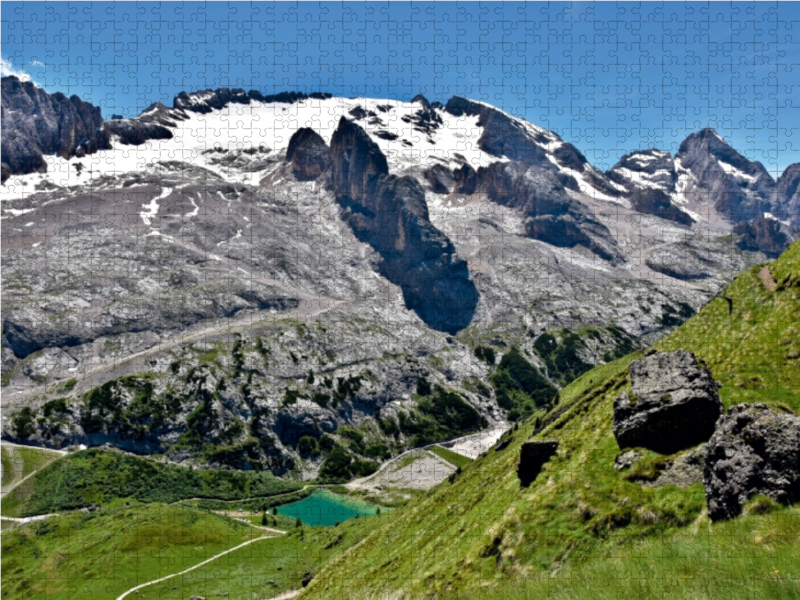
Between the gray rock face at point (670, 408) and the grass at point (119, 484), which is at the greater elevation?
the gray rock face at point (670, 408)

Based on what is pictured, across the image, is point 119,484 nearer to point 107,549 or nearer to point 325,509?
point 325,509

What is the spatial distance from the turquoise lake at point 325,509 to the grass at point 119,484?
44.8ft

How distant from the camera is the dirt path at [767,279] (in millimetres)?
32125

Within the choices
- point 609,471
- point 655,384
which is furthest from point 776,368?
point 609,471

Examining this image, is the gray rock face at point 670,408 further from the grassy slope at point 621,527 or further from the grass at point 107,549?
the grass at point 107,549

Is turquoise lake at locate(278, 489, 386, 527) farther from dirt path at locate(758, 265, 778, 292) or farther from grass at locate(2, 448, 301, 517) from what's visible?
dirt path at locate(758, 265, 778, 292)

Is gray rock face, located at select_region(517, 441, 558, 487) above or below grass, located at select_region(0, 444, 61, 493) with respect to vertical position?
below

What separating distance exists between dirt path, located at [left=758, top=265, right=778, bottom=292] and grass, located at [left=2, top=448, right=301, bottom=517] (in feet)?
506

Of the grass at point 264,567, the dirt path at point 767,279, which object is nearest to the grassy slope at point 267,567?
the grass at point 264,567

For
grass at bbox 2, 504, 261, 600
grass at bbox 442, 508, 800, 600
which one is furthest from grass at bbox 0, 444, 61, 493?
grass at bbox 442, 508, 800, 600

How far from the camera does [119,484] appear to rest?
148m

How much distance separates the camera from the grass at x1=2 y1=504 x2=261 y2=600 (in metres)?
76.5

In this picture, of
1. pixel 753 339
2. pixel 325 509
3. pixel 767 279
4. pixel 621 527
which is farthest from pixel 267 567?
pixel 767 279

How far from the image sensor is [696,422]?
66.3 feet
